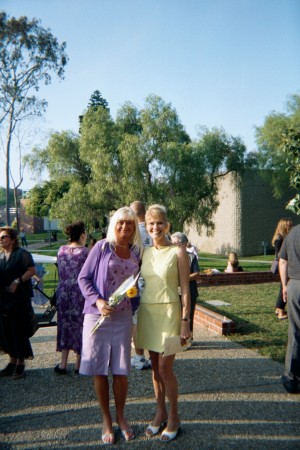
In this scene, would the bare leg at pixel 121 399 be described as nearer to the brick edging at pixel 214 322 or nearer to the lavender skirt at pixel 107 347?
the lavender skirt at pixel 107 347

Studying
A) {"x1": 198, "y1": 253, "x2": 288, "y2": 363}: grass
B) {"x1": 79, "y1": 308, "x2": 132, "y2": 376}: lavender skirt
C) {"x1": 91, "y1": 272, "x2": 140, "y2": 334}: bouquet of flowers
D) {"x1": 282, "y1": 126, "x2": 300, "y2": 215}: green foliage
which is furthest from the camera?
{"x1": 282, "y1": 126, "x2": 300, "y2": 215}: green foliage

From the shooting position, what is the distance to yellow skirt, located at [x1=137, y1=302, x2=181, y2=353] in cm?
320

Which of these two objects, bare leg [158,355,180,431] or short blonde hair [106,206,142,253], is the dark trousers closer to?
bare leg [158,355,180,431]

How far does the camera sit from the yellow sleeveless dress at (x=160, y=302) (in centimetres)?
321

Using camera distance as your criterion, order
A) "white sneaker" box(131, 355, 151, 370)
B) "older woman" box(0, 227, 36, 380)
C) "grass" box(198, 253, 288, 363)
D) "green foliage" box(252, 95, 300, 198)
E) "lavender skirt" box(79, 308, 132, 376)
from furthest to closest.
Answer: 1. "green foliage" box(252, 95, 300, 198)
2. "grass" box(198, 253, 288, 363)
3. "white sneaker" box(131, 355, 151, 370)
4. "older woman" box(0, 227, 36, 380)
5. "lavender skirt" box(79, 308, 132, 376)

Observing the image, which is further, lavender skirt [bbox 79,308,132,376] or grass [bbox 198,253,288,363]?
grass [bbox 198,253,288,363]

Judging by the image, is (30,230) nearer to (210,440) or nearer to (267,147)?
(267,147)

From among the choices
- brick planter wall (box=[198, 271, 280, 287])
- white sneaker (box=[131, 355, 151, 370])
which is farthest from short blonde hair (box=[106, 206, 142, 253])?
brick planter wall (box=[198, 271, 280, 287])

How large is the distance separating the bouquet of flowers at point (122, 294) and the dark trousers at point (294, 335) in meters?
1.91

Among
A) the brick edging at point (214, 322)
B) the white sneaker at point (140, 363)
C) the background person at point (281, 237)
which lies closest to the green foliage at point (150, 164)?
the background person at point (281, 237)

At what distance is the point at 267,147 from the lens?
30000 millimetres

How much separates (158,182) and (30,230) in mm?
59576

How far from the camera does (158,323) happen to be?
3.24 metres

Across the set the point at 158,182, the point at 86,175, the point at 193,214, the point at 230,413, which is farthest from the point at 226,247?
the point at 230,413
